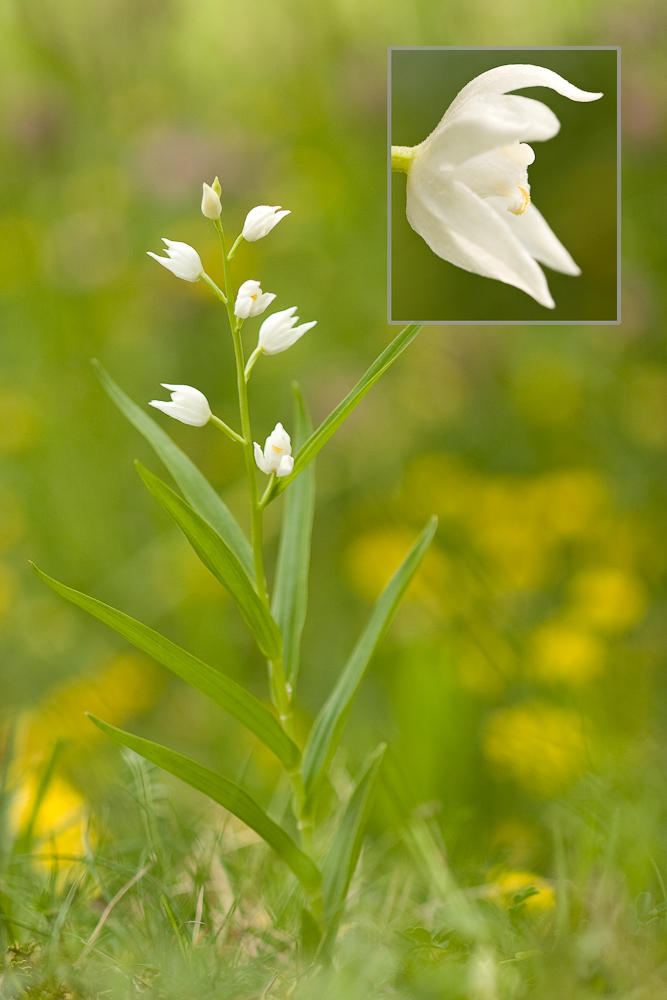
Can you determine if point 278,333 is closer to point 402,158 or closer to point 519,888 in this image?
point 402,158

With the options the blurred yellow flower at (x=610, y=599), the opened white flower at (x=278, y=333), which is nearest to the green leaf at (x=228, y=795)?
the opened white flower at (x=278, y=333)

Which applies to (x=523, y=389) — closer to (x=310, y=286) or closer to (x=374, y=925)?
(x=310, y=286)

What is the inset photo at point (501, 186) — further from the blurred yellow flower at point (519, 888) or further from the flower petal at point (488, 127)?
the blurred yellow flower at point (519, 888)

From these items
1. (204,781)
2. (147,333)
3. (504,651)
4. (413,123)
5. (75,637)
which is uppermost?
(413,123)

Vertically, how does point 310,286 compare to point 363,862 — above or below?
above

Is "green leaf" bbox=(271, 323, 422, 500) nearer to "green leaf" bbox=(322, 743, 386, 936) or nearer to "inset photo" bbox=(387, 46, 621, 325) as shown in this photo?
"inset photo" bbox=(387, 46, 621, 325)

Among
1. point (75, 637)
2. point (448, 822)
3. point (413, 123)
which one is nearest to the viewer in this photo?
point (413, 123)

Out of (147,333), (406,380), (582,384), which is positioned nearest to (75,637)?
(147,333)
